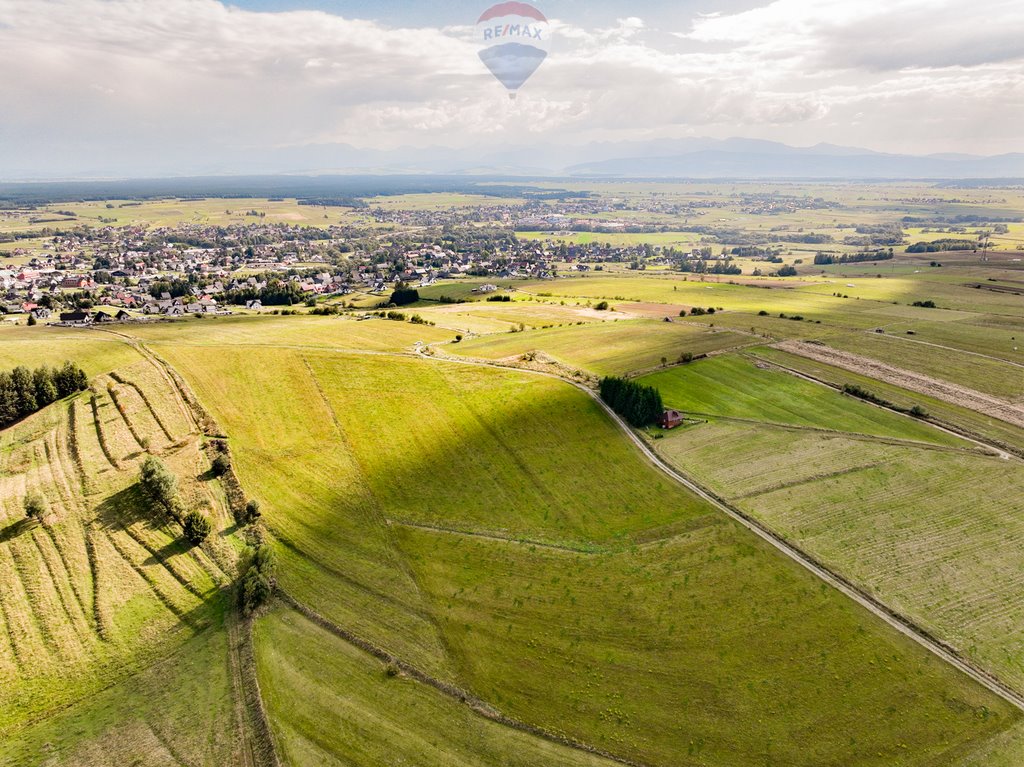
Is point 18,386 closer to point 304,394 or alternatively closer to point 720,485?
point 304,394

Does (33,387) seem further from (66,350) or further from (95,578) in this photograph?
(95,578)

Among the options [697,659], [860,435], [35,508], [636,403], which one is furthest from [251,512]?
[860,435]

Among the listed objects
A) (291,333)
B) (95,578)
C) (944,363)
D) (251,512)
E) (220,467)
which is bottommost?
(95,578)

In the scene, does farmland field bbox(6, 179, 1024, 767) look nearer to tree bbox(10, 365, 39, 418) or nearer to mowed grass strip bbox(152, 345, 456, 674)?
mowed grass strip bbox(152, 345, 456, 674)

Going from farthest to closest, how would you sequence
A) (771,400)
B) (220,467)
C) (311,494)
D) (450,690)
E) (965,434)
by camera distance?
(771,400) → (965,434) → (220,467) → (311,494) → (450,690)

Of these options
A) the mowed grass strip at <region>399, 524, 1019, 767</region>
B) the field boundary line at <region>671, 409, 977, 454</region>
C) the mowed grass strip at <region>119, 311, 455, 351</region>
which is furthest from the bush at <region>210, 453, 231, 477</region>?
the field boundary line at <region>671, 409, 977, 454</region>

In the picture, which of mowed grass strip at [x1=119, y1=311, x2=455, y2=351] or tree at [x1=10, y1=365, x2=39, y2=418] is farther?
mowed grass strip at [x1=119, y1=311, x2=455, y2=351]

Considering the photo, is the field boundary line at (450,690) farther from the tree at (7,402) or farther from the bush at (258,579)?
the tree at (7,402)
